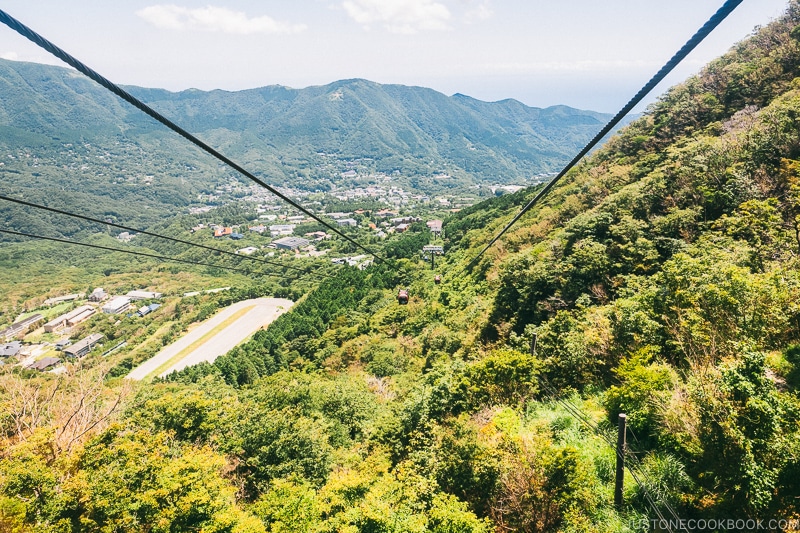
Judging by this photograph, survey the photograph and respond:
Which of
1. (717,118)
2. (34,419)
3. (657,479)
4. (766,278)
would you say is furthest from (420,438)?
(717,118)

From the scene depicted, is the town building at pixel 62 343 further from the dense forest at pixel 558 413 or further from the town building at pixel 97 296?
the dense forest at pixel 558 413

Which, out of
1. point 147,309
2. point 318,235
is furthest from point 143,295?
point 318,235

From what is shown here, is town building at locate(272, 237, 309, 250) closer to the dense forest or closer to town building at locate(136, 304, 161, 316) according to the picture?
town building at locate(136, 304, 161, 316)

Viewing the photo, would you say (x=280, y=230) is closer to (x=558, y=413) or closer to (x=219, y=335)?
(x=219, y=335)

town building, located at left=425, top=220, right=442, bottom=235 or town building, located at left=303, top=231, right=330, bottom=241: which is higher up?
town building, located at left=425, top=220, right=442, bottom=235

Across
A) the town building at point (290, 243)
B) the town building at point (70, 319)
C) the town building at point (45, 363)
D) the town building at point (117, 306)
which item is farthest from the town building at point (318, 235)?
the town building at point (45, 363)

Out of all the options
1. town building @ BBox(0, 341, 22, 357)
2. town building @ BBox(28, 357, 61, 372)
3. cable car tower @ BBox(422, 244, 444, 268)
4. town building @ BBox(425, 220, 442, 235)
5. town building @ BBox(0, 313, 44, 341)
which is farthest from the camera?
town building @ BBox(425, 220, 442, 235)

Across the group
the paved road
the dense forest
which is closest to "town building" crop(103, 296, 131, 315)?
the paved road
